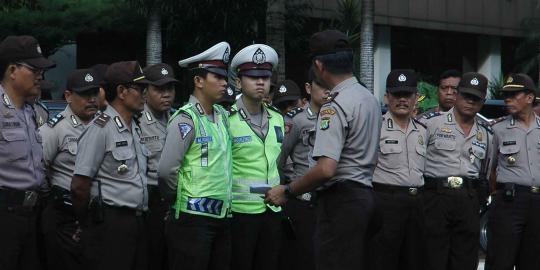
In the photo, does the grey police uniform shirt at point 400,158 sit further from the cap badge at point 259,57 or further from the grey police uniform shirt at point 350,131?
the grey police uniform shirt at point 350,131

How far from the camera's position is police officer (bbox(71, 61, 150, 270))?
23.1 ft

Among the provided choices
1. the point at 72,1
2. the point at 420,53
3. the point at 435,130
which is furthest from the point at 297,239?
the point at 420,53

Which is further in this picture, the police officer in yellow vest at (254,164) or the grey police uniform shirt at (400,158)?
the grey police uniform shirt at (400,158)

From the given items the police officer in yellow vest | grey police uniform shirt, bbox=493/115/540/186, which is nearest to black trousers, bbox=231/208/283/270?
the police officer in yellow vest

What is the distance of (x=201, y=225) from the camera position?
278 inches

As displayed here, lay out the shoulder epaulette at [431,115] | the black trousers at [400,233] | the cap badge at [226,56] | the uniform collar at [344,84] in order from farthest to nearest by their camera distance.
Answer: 1. the shoulder epaulette at [431,115]
2. the black trousers at [400,233]
3. the cap badge at [226,56]
4. the uniform collar at [344,84]

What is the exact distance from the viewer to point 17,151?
22.9ft

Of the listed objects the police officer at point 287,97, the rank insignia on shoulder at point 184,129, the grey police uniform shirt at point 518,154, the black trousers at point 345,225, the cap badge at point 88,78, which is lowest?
the black trousers at point 345,225

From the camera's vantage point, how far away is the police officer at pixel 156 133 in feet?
27.6

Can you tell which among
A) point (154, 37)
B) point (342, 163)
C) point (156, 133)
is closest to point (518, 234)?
point (342, 163)

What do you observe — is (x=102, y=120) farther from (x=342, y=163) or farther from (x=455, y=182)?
(x=455, y=182)

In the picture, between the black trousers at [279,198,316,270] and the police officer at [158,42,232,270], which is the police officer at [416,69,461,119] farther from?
the police officer at [158,42,232,270]

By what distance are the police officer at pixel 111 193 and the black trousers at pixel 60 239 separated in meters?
0.78

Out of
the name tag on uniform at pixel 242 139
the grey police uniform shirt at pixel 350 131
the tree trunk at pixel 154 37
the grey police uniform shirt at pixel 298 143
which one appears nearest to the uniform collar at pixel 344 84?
the grey police uniform shirt at pixel 350 131
